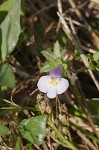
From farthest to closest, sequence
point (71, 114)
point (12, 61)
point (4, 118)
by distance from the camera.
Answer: point (12, 61), point (71, 114), point (4, 118)

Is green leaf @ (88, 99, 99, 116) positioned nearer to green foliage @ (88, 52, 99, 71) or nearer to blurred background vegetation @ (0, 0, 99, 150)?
blurred background vegetation @ (0, 0, 99, 150)

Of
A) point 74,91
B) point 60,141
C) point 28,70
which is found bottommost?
point 60,141

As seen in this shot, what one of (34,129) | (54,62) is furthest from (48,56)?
(34,129)

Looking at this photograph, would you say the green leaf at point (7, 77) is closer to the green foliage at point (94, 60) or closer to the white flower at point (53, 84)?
the white flower at point (53, 84)

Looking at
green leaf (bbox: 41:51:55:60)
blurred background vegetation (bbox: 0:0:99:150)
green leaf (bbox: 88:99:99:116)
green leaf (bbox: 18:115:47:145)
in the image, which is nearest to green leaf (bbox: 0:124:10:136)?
blurred background vegetation (bbox: 0:0:99:150)

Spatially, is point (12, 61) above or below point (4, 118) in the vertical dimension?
above

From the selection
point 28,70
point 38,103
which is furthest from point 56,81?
point 28,70

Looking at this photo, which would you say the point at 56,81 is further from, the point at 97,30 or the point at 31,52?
the point at 97,30

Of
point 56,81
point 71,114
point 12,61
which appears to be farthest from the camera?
point 12,61
